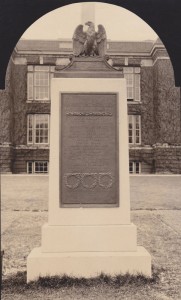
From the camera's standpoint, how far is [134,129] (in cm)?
3259

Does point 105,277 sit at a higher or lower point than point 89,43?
lower

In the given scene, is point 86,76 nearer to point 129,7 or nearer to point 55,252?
point 129,7

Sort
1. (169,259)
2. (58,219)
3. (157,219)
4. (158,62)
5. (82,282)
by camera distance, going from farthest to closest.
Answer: (158,62), (157,219), (169,259), (58,219), (82,282)

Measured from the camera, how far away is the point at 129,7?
5.42 meters

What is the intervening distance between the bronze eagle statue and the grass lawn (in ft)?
10.1

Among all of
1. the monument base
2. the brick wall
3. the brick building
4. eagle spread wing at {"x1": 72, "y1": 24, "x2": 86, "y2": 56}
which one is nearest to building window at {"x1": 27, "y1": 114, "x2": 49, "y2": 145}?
the brick building

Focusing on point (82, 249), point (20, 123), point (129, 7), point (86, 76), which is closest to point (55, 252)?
point (82, 249)

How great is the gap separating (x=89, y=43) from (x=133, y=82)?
2821cm

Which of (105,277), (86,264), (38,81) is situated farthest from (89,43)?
(38,81)

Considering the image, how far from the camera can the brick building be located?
101ft

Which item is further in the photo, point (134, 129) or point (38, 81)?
point (38, 81)

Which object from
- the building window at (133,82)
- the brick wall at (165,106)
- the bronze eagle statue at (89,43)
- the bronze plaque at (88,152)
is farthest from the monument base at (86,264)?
→ the building window at (133,82)

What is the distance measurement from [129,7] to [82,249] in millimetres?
3281

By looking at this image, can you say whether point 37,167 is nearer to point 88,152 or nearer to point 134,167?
point 134,167
